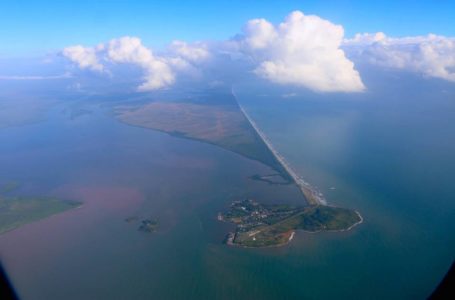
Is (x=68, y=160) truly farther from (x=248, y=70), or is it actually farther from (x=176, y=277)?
(x=248, y=70)

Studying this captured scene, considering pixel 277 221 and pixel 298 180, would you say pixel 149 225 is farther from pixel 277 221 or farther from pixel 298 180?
pixel 298 180

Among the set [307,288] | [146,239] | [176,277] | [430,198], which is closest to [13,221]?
[146,239]

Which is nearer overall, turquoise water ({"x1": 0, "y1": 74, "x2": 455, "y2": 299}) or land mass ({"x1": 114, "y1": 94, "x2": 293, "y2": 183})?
turquoise water ({"x1": 0, "y1": 74, "x2": 455, "y2": 299})

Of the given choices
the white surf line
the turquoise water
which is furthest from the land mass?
the turquoise water

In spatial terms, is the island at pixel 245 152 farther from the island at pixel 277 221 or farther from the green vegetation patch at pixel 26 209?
the green vegetation patch at pixel 26 209

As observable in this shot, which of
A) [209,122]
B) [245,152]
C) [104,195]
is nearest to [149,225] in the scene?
[104,195]

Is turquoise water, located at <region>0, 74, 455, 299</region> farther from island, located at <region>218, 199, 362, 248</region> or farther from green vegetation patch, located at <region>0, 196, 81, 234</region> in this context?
green vegetation patch, located at <region>0, 196, 81, 234</region>
